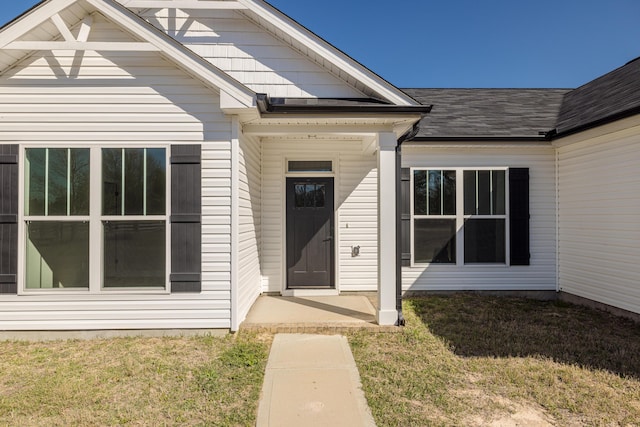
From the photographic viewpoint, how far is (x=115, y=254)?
14.3ft

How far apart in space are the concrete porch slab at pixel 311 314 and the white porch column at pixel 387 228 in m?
0.36

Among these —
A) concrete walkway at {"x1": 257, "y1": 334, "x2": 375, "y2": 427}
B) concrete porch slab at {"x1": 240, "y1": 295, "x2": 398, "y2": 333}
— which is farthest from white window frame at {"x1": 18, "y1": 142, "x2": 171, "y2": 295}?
concrete walkway at {"x1": 257, "y1": 334, "x2": 375, "y2": 427}

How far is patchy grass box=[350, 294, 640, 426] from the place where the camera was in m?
2.77

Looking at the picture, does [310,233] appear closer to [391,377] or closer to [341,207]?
[341,207]

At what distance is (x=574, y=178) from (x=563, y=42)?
9574mm

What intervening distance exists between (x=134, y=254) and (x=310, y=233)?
3.02 m

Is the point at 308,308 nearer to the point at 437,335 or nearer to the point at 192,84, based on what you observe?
the point at 437,335

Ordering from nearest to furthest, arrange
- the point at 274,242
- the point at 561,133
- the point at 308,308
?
the point at 308,308, the point at 561,133, the point at 274,242

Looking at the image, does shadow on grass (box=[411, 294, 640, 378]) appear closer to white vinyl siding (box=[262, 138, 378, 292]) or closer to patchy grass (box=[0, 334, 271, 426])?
white vinyl siding (box=[262, 138, 378, 292])

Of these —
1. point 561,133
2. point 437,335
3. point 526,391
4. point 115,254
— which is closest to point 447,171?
point 561,133

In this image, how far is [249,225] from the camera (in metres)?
5.32

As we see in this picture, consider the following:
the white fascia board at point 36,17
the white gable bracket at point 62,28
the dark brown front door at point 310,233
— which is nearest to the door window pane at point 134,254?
the white gable bracket at point 62,28

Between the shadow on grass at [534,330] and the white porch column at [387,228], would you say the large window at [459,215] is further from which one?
the white porch column at [387,228]

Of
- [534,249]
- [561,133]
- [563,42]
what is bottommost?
[534,249]
